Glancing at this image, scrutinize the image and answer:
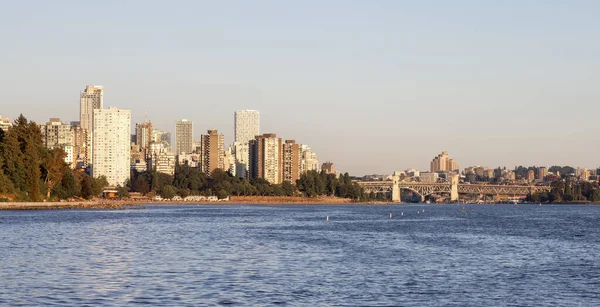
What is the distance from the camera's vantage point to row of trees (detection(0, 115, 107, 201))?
146500 millimetres

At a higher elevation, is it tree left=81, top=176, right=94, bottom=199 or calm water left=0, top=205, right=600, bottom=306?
tree left=81, top=176, right=94, bottom=199

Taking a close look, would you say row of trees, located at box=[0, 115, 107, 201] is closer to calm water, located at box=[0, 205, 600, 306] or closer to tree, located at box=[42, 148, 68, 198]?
tree, located at box=[42, 148, 68, 198]

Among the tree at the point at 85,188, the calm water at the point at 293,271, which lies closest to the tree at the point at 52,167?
the tree at the point at 85,188

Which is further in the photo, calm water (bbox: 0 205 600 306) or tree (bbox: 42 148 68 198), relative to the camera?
tree (bbox: 42 148 68 198)

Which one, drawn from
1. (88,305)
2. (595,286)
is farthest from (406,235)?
(88,305)

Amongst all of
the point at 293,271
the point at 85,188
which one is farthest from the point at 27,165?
the point at 293,271

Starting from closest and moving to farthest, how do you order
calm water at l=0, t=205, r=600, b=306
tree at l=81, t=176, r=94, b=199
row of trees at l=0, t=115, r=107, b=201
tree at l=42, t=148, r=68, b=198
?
calm water at l=0, t=205, r=600, b=306
row of trees at l=0, t=115, r=107, b=201
tree at l=42, t=148, r=68, b=198
tree at l=81, t=176, r=94, b=199

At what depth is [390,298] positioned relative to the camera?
3644cm

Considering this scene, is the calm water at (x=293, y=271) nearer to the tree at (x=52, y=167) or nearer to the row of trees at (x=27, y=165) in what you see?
the row of trees at (x=27, y=165)

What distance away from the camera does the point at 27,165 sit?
148 m

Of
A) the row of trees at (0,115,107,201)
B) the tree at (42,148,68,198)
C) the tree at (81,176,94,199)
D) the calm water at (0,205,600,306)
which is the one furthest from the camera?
the tree at (81,176,94,199)

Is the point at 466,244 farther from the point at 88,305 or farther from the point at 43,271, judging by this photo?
the point at 88,305

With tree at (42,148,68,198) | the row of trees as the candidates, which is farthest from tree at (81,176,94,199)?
tree at (42,148,68,198)

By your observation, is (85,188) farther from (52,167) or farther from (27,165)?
(27,165)
